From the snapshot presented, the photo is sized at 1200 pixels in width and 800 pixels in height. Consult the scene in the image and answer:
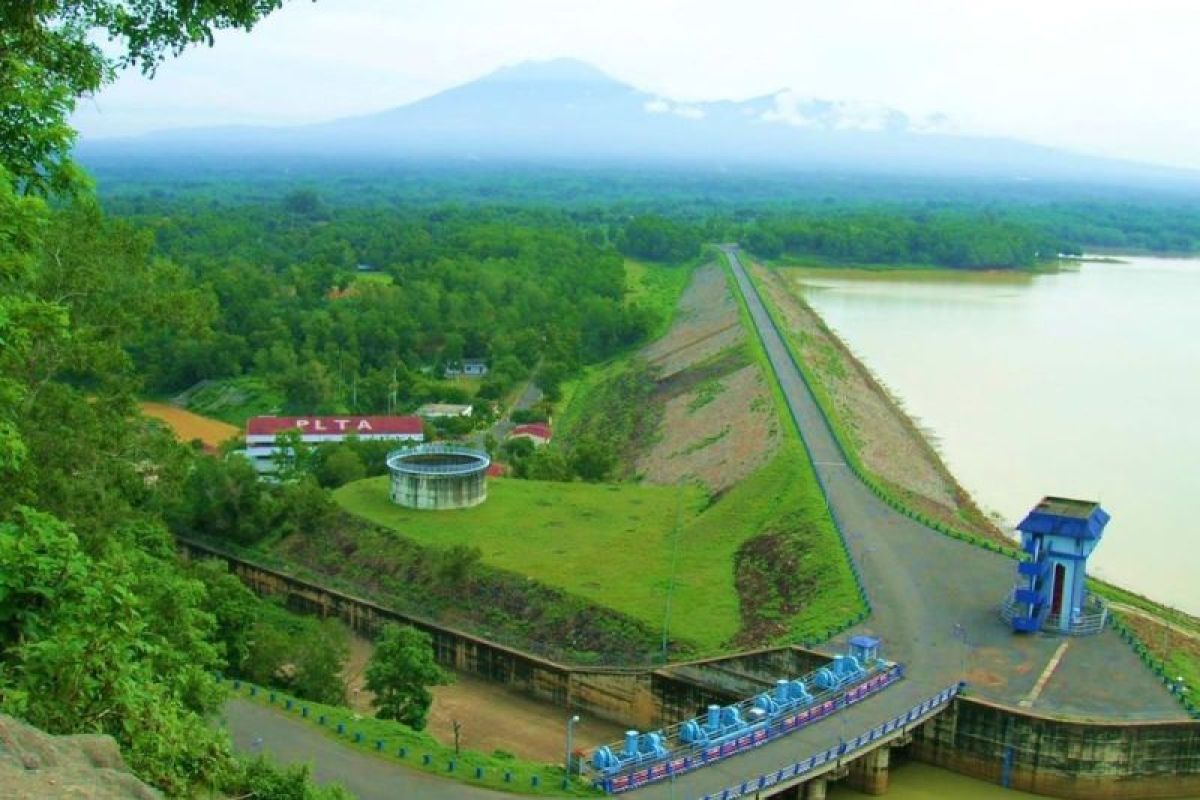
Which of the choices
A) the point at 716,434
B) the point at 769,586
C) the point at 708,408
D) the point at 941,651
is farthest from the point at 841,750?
the point at 708,408

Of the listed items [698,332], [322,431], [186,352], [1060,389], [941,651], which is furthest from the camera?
[698,332]

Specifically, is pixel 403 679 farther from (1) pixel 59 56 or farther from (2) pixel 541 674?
→ (1) pixel 59 56

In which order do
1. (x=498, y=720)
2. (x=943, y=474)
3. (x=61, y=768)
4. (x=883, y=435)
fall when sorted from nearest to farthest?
(x=61, y=768), (x=498, y=720), (x=943, y=474), (x=883, y=435)

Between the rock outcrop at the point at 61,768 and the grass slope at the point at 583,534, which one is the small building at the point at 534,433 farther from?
the rock outcrop at the point at 61,768

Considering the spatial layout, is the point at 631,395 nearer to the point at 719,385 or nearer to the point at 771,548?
the point at 719,385

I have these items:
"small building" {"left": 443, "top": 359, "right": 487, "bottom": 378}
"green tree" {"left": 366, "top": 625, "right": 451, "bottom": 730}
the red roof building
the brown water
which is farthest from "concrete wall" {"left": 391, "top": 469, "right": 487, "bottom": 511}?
"small building" {"left": 443, "top": 359, "right": 487, "bottom": 378}

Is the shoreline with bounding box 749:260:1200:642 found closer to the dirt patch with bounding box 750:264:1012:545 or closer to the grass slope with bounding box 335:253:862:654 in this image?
the dirt patch with bounding box 750:264:1012:545

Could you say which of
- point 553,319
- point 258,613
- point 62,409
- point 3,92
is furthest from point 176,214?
point 3,92
